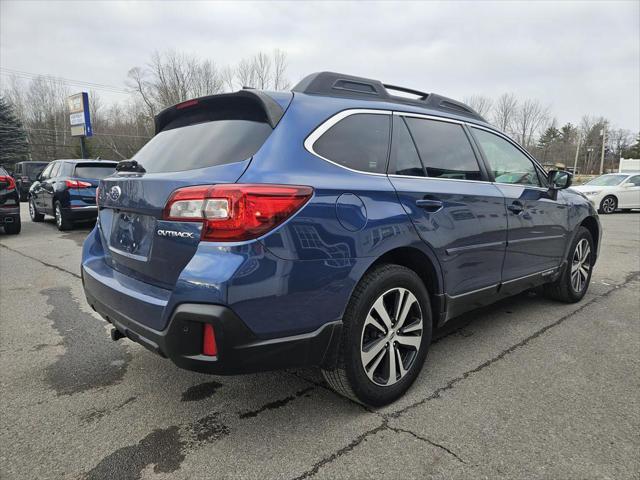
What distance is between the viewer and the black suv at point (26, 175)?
809 inches

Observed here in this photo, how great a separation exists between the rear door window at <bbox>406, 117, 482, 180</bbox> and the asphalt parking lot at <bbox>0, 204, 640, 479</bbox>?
131cm

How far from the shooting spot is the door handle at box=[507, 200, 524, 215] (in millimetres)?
3365

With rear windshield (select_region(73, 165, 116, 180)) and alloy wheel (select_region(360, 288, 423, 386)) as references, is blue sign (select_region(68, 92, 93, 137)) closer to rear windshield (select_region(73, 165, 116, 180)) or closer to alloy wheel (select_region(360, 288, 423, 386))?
rear windshield (select_region(73, 165, 116, 180))

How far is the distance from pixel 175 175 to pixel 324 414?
149cm

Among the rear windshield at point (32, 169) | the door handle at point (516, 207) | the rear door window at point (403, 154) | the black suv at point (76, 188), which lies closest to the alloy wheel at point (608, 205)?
the door handle at point (516, 207)

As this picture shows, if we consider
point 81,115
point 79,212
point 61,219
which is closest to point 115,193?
point 79,212

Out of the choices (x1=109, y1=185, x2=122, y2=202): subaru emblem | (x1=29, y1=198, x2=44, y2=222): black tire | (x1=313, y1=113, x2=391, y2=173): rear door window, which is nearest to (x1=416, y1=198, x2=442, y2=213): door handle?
(x1=313, y1=113, x2=391, y2=173): rear door window

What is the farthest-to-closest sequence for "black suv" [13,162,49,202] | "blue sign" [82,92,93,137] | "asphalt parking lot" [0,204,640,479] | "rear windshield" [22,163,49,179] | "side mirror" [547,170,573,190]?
"blue sign" [82,92,93,137] → "rear windshield" [22,163,49,179] → "black suv" [13,162,49,202] → "side mirror" [547,170,573,190] → "asphalt parking lot" [0,204,640,479]

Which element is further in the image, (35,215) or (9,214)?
(35,215)

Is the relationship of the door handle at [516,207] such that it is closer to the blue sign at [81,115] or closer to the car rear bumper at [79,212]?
the car rear bumper at [79,212]

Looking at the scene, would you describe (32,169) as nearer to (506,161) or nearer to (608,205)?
(506,161)

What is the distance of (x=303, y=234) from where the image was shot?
196 cm

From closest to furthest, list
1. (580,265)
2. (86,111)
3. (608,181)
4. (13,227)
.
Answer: (580,265) → (13,227) → (608,181) → (86,111)

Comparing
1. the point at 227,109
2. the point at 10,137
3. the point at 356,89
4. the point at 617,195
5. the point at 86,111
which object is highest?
the point at 86,111
